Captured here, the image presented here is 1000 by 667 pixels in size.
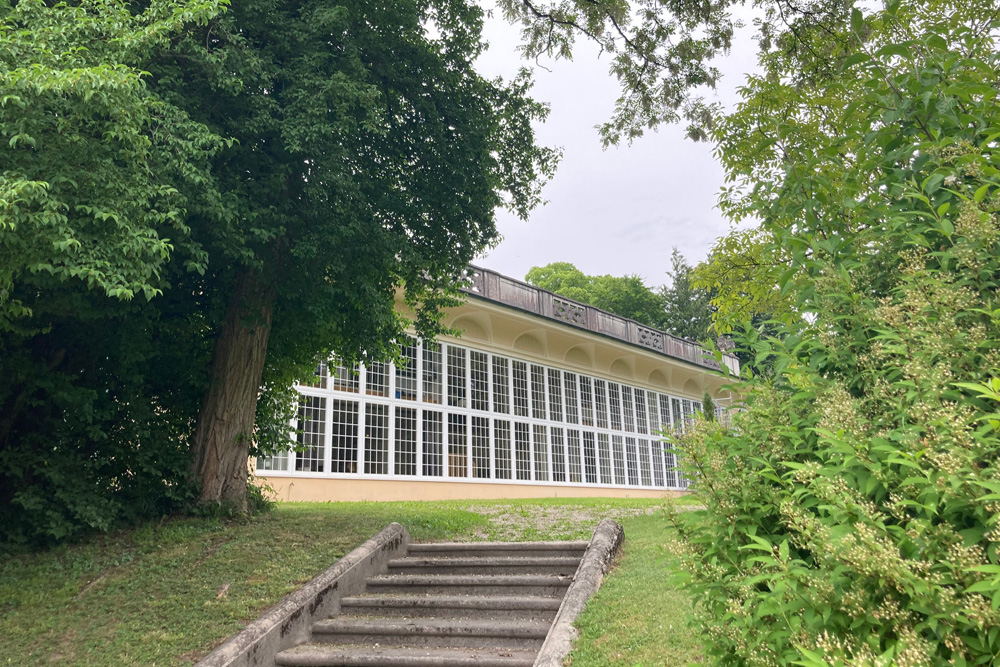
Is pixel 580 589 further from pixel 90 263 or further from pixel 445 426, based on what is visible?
pixel 445 426

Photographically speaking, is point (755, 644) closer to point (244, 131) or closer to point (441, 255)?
point (244, 131)

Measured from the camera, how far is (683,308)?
152ft

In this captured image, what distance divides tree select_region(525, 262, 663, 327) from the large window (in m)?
17.7

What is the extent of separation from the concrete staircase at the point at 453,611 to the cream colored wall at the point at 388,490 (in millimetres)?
5939

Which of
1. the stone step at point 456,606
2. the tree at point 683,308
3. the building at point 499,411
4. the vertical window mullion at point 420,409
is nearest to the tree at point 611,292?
the tree at point 683,308

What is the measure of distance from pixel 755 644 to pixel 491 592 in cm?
525

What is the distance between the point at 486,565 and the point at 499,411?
41.5 feet

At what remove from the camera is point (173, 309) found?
28.7 feet

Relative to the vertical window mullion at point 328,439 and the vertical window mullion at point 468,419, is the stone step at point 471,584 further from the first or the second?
the vertical window mullion at point 468,419

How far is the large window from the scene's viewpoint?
15406mm

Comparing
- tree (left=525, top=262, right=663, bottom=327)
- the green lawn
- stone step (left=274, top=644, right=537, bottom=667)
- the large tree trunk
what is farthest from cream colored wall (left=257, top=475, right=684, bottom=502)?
tree (left=525, top=262, right=663, bottom=327)

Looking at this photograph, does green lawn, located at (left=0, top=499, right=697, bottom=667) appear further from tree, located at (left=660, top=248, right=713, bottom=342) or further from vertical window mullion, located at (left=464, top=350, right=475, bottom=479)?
tree, located at (left=660, top=248, right=713, bottom=342)

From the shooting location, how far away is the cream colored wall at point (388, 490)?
14.3 meters

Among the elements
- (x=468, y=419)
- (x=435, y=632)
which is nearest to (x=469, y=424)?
(x=468, y=419)
